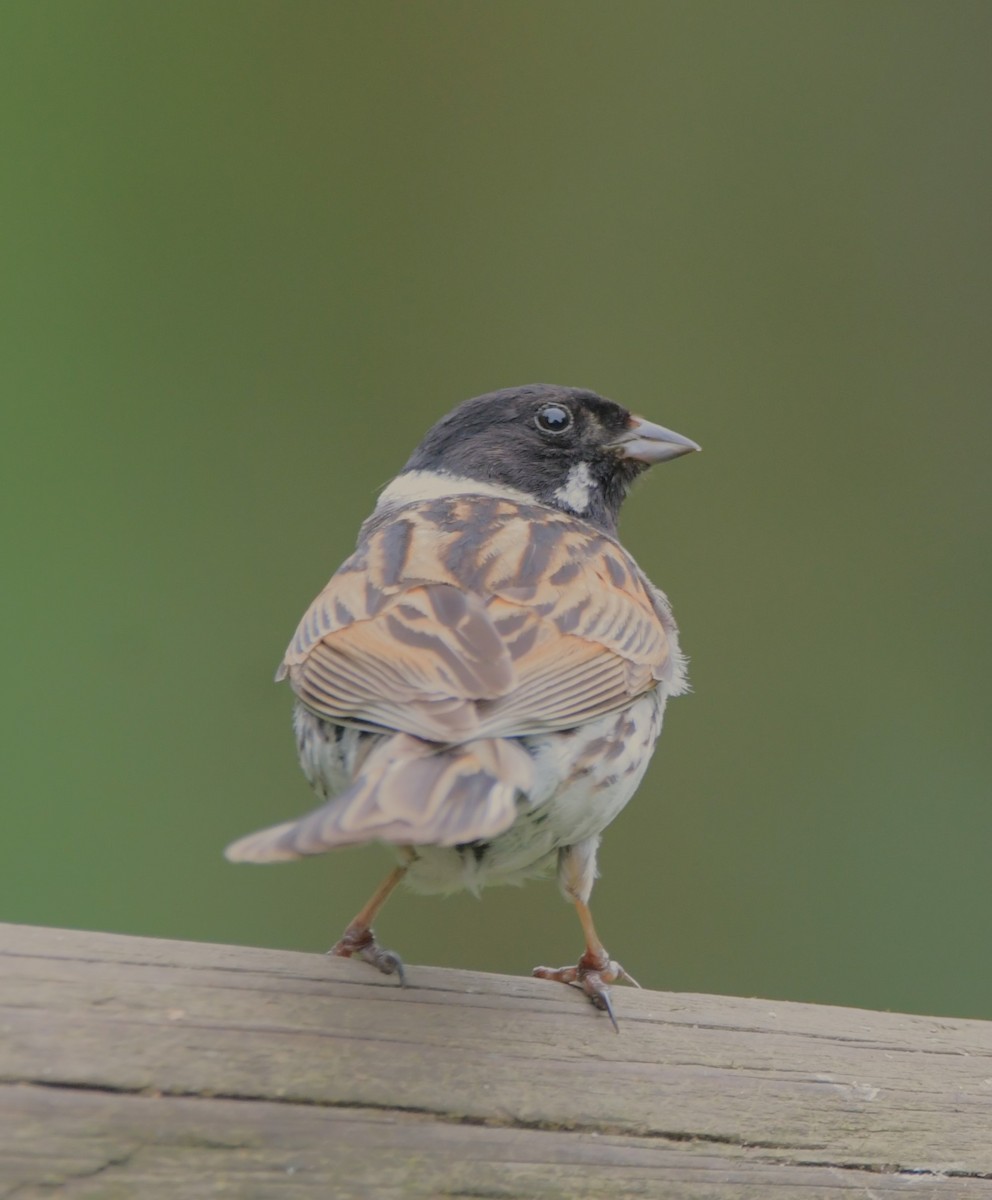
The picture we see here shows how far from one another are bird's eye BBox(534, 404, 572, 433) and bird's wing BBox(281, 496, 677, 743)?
0.50 metres

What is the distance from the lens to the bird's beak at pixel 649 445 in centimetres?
407

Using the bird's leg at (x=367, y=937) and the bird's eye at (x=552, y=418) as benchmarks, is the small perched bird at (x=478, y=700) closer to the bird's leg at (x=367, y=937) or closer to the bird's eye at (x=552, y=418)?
the bird's leg at (x=367, y=937)

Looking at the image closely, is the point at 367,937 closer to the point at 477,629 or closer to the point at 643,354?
the point at 477,629

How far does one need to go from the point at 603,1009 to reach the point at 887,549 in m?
4.06

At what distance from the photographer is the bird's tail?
6.31 ft

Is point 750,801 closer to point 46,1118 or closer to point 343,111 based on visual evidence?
point 343,111

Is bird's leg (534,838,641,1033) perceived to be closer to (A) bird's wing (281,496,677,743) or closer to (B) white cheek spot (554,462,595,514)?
(A) bird's wing (281,496,677,743)

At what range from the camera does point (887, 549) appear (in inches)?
242

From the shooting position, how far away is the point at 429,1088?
80.0 inches

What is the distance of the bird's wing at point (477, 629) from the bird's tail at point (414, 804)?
0.05 metres

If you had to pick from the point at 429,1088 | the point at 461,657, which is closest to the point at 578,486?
the point at 461,657

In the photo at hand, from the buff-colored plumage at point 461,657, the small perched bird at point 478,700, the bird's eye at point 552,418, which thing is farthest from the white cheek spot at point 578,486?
the buff-colored plumage at point 461,657

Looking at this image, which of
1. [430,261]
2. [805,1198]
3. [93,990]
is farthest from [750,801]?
[93,990]

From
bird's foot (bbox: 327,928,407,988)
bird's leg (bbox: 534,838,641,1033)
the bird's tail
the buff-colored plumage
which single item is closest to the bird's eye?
the buff-colored plumage
